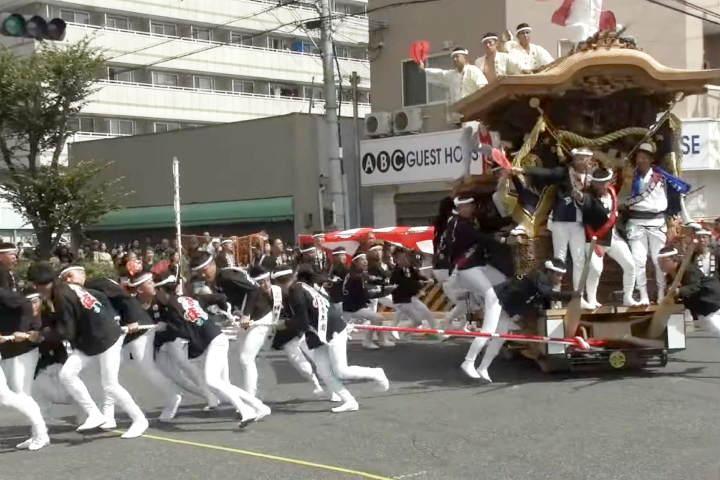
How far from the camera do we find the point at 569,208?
11.7 metres

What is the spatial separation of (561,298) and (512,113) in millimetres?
2383

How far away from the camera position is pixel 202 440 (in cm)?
963

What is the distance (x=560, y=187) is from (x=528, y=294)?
49.0 inches

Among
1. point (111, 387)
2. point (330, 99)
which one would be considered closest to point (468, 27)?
point (330, 99)

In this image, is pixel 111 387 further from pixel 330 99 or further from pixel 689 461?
pixel 330 99

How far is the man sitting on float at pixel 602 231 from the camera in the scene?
11.6m

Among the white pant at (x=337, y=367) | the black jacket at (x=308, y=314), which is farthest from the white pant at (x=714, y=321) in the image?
the black jacket at (x=308, y=314)

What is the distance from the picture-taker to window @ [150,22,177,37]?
47219 millimetres

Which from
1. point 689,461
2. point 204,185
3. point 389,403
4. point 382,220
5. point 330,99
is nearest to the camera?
point 689,461

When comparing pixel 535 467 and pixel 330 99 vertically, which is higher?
pixel 330 99

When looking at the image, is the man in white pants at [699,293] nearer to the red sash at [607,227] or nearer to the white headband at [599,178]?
the red sash at [607,227]

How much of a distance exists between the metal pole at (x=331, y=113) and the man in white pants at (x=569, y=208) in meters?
12.9

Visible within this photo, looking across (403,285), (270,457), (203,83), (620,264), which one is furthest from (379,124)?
(203,83)

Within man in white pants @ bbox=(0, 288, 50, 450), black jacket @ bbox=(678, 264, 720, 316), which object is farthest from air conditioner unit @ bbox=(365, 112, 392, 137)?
man in white pants @ bbox=(0, 288, 50, 450)
